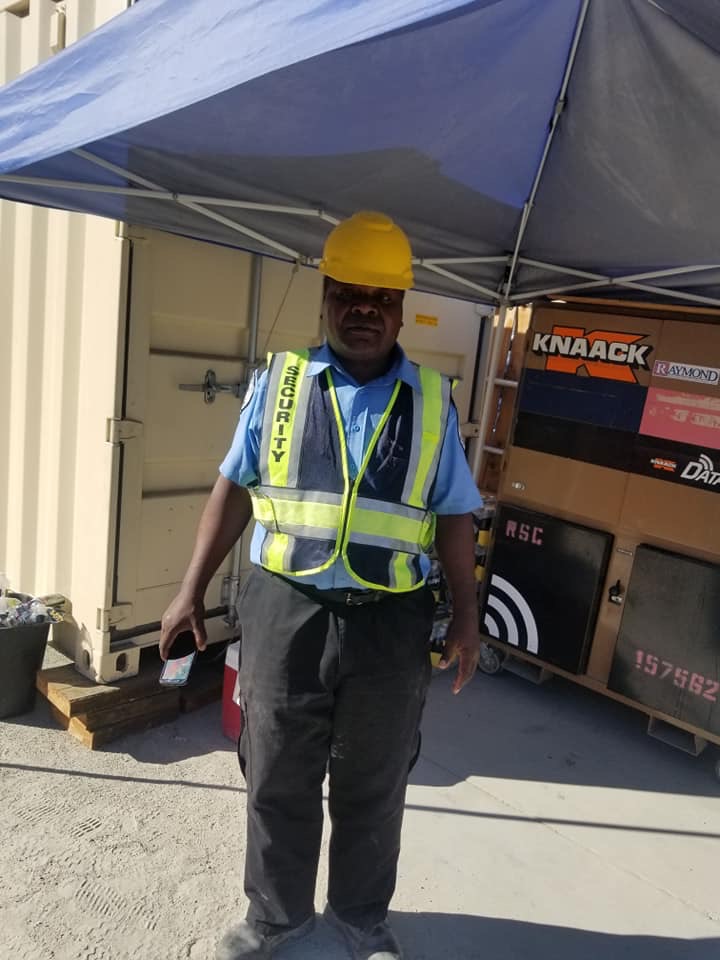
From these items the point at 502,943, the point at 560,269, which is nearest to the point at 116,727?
the point at 502,943

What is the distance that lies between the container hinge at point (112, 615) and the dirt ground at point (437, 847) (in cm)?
53

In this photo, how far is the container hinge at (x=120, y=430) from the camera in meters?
3.14

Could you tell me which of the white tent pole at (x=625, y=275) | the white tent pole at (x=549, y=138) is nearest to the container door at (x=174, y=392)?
the white tent pole at (x=549, y=138)

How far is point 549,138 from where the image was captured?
2535 millimetres

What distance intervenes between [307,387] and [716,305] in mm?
2329

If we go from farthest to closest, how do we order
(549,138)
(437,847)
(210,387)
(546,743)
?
(546,743)
(210,387)
(437,847)
(549,138)

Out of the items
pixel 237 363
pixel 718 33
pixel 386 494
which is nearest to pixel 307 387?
pixel 386 494

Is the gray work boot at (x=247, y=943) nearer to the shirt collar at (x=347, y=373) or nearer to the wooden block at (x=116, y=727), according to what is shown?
the wooden block at (x=116, y=727)

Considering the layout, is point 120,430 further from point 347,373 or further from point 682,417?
point 682,417

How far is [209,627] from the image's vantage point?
3.73m

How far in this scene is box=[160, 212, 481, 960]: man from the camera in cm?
196

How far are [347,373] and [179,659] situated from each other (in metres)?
1.04

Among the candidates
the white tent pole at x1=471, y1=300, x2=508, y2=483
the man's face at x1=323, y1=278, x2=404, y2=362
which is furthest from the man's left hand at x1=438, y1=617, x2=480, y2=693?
the white tent pole at x1=471, y1=300, x2=508, y2=483

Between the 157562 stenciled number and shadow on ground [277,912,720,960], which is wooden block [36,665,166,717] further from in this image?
the 157562 stenciled number
